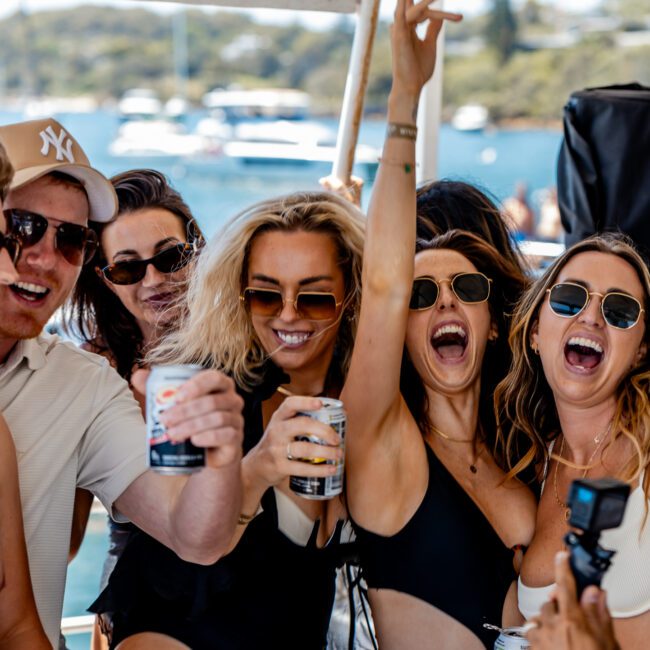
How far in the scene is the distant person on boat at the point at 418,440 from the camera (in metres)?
1.89

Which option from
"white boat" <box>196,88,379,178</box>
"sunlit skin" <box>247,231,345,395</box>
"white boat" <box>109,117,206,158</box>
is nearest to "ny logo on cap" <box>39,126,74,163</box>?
"sunlit skin" <box>247,231,345,395</box>

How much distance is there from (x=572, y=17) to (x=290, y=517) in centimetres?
3642

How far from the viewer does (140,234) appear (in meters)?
2.65

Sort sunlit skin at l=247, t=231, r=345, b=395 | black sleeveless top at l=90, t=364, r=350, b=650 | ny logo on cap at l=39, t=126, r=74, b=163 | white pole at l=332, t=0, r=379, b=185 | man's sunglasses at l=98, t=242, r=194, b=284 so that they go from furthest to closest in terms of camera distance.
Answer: white pole at l=332, t=0, r=379, b=185, man's sunglasses at l=98, t=242, r=194, b=284, sunlit skin at l=247, t=231, r=345, b=395, ny logo on cap at l=39, t=126, r=74, b=163, black sleeveless top at l=90, t=364, r=350, b=650

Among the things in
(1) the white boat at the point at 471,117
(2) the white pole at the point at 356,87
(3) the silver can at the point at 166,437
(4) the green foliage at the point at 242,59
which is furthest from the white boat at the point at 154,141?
(3) the silver can at the point at 166,437

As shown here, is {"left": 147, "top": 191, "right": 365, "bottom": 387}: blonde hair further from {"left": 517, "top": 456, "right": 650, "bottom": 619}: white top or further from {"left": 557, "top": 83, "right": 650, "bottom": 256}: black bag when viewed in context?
{"left": 557, "top": 83, "right": 650, "bottom": 256}: black bag

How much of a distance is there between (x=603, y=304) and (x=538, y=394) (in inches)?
12.8

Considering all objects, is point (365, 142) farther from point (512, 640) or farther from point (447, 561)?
point (512, 640)

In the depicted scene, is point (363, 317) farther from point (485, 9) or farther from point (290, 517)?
point (485, 9)

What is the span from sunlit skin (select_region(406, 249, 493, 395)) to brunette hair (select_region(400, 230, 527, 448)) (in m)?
0.05

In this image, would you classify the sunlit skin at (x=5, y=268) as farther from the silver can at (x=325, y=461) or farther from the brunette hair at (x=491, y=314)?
the brunette hair at (x=491, y=314)

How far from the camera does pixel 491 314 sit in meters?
2.34

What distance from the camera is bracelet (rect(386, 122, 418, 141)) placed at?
1919mm

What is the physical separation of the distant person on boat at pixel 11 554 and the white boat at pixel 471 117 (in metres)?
A: 33.8
